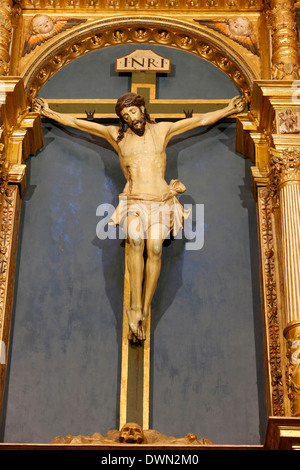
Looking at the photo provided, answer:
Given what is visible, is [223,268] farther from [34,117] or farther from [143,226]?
[34,117]

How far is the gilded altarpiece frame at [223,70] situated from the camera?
8336 mm

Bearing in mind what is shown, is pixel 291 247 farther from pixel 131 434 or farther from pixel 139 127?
pixel 131 434

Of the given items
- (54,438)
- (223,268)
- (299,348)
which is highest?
(223,268)

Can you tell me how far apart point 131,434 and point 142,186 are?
2221mm

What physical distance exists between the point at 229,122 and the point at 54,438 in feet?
11.4

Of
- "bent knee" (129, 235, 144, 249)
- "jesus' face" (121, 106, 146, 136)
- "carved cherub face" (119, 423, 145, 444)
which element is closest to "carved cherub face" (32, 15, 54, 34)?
"jesus' face" (121, 106, 146, 136)

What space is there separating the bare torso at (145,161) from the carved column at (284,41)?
1265mm

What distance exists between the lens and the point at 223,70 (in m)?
9.80

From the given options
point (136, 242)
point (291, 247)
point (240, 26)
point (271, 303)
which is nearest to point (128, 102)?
point (136, 242)

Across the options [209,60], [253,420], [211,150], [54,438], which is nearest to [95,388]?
[54,438]

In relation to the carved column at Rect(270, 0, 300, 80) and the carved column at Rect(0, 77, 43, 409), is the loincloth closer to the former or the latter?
the carved column at Rect(0, 77, 43, 409)

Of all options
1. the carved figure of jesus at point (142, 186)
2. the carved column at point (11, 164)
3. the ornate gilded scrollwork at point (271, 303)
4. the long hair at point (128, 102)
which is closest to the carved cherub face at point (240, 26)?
the carved figure of jesus at point (142, 186)

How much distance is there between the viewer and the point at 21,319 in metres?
8.54

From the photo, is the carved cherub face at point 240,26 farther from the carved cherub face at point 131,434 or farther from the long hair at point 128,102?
the carved cherub face at point 131,434
